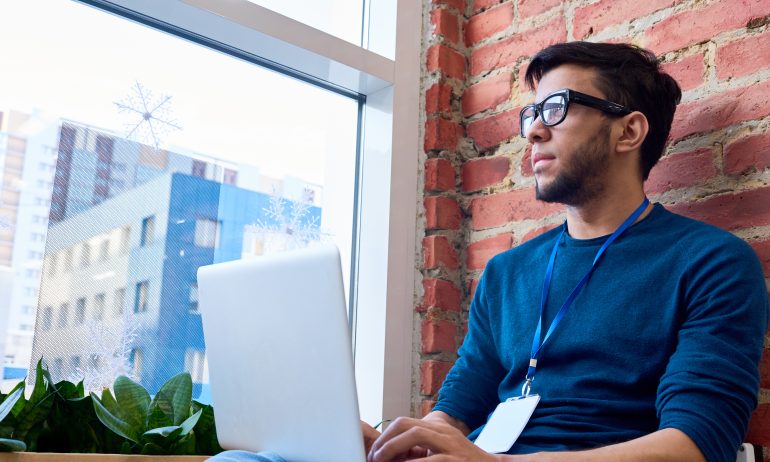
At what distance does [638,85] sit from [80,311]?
1.40 metres

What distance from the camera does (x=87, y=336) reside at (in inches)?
71.2

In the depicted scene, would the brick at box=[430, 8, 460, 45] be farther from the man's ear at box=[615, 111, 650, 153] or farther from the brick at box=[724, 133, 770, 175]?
the brick at box=[724, 133, 770, 175]

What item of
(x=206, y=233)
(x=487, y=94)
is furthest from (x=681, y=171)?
(x=206, y=233)

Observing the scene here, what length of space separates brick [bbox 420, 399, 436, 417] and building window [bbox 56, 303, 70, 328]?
0.98 metres

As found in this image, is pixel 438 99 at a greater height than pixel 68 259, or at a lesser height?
greater

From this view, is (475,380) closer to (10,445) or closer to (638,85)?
(638,85)

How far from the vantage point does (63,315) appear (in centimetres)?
178

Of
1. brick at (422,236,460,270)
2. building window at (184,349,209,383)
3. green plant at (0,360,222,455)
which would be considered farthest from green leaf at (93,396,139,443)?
brick at (422,236,460,270)

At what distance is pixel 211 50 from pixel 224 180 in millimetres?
360

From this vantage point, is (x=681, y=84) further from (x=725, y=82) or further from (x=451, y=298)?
(x=451, y=298)

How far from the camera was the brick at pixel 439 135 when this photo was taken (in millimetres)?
2320

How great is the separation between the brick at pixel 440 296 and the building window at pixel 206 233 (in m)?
0.62

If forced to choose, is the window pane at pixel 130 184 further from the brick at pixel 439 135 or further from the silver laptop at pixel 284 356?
the silver laptop at pixel 284 356

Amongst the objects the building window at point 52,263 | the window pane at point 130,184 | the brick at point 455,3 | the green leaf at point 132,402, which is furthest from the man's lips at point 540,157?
the building window at point 52,263
